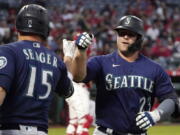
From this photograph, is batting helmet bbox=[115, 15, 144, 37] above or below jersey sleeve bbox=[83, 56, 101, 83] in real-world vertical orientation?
above

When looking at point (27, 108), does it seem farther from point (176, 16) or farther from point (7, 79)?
point (176, 16)

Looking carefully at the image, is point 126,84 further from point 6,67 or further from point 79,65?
point 6,67

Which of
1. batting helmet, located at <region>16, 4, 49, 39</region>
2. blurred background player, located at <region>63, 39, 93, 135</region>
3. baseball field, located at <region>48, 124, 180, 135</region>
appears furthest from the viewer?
baseball field, located at <region>48, 124, 180, 135</region>

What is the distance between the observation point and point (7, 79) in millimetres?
3479

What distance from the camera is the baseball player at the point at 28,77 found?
3561mm

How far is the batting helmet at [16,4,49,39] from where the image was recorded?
12.4 feet

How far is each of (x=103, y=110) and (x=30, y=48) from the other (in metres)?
1.41

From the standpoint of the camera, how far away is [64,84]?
4.08m

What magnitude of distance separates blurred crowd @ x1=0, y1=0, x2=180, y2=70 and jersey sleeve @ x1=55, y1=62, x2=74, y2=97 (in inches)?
384

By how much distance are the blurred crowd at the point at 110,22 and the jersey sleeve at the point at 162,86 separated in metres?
9.13

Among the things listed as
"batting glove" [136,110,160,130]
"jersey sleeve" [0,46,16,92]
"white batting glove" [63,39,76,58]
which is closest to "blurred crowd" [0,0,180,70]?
"white batting glove" [63,39,76,58]

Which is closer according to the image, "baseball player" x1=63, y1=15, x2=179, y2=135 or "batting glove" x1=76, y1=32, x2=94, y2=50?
"batting glove" x1=76, y1=32, x2=94, y2=50

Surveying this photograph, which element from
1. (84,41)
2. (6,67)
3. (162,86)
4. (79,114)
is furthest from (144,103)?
(79,114)

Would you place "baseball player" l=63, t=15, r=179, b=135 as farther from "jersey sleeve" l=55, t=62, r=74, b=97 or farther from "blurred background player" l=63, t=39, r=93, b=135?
"blurred background player" l=63, t=39, r=93, b=135
